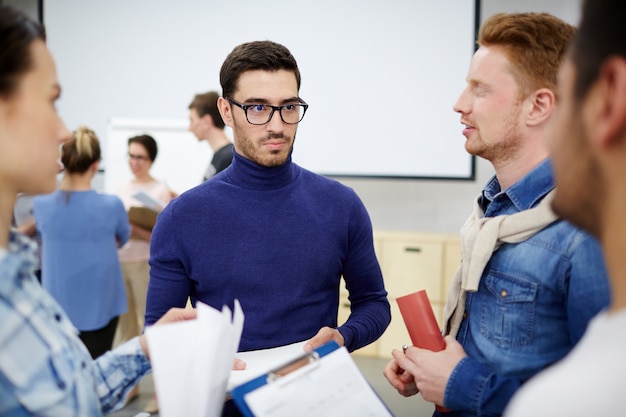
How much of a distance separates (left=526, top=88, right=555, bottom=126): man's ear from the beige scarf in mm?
155

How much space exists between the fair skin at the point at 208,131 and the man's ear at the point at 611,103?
10.3 feet

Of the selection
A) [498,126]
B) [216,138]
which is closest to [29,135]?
[498,126]

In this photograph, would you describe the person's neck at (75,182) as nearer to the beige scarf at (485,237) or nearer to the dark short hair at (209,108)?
the dark short hair at (209,108)

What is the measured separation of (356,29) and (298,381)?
392 cm

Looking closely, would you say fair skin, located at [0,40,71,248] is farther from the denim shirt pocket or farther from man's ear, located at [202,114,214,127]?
man's ear, located at [202,114,214,127]

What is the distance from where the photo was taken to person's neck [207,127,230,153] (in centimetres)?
364

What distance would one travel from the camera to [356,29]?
4504mm

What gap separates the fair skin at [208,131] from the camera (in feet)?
12.0

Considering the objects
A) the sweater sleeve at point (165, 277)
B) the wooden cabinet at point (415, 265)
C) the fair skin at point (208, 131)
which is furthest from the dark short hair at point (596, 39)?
the wooden cabinet at point (415, 265)

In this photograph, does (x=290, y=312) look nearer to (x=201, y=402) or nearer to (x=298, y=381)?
(x=298, y=381)

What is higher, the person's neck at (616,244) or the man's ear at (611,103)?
the man's ear at (611,103)

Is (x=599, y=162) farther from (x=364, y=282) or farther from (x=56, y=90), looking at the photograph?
(x=364, y=282)

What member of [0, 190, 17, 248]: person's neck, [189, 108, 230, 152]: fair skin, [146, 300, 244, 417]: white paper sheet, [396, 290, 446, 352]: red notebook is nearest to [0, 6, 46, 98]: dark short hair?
[0, 190, 17, 248]: person's neck

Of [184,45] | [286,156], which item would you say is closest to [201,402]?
[286,156]
